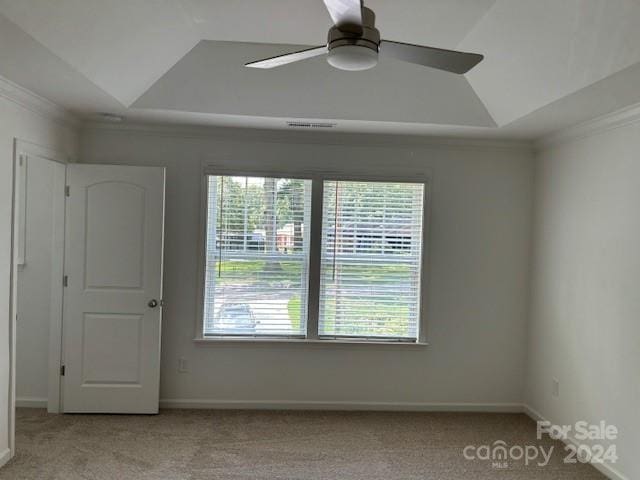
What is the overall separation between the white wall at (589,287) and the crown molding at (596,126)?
0.05m

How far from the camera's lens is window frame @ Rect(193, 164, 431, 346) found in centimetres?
419

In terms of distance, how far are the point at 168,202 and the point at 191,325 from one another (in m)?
1.06

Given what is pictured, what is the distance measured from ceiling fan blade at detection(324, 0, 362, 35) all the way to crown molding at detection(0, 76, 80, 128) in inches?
87.1

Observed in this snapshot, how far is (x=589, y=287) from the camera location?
3.52 meters

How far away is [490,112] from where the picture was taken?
368 cm

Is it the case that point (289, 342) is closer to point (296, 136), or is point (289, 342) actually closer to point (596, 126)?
point (296, 136)

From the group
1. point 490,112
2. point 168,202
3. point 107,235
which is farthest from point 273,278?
point 490,112

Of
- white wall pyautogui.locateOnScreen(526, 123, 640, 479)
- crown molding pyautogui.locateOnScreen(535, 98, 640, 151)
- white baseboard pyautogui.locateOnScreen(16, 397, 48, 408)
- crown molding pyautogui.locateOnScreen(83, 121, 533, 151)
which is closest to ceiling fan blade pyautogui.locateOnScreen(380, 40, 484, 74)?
crown molding pyautogui.locateOnScreen(535, 98, 640, 151)

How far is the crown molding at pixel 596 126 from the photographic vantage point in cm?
306

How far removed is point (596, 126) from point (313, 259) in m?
2.35

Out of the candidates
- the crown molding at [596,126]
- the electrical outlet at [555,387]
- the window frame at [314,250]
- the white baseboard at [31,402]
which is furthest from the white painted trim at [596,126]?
the white baseboard at [31,402]

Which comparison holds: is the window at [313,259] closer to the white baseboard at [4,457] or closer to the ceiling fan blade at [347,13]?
the white baseboard at [4,457]

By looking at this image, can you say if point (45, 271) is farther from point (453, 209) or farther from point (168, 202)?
point (453, 209)

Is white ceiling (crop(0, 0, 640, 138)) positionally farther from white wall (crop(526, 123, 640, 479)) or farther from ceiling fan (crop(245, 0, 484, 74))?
ceiling fan (crop(245, 0, 484, 74))
